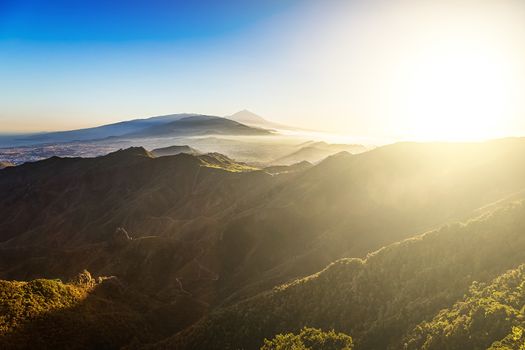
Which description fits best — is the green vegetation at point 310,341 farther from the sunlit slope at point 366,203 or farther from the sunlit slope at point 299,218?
the sunlit slope at point 366,203

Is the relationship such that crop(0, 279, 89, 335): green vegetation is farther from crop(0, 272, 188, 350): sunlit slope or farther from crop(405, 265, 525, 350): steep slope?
crop(405, 265, 525, 350): steep slope

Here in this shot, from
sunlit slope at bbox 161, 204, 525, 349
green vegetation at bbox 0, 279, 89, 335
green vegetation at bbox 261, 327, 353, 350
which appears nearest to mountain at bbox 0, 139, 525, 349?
sunlit slope at bbox 161, 204, 525, 349

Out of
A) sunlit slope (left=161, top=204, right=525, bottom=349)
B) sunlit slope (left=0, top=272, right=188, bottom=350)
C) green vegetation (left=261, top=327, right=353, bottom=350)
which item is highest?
sunlit slope (left=161, top=204, right=525, bottom=349)

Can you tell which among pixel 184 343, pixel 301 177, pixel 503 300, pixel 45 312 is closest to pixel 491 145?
pixel 301 177

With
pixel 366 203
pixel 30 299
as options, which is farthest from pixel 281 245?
pixel 30 299

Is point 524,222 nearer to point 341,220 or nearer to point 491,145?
point 341,220

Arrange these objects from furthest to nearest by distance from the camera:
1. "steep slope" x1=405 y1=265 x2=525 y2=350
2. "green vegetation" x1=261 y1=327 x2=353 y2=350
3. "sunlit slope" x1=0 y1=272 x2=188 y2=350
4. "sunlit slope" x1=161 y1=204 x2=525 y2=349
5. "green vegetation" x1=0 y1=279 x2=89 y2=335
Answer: "green vegetation" x1=0 y1=279 x2=89 y2=335, "sunlit slope" x1=0 y1=272 x2=188 y2=350, "green vegetation" x1=261 y1=327 x2=353 y2=350, "sunlit slope" x1=161 y1=204 x2=525 y2=349, "steep slope" x1=405 y1=265 x2=525 y2=350

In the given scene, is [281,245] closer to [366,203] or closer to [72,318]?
[366,203]
